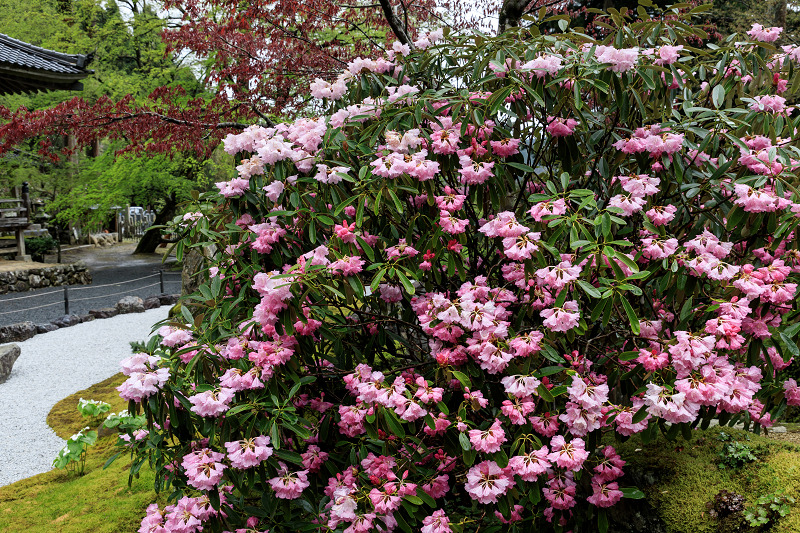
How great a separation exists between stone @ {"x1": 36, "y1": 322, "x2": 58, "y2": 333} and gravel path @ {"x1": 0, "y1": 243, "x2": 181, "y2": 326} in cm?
70

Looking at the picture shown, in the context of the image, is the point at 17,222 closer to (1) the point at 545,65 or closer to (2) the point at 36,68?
(2) the point at 36,68

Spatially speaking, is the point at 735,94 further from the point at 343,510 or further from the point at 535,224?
the point at 343,510

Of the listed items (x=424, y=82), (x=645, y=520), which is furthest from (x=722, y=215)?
(x=424, y=82)

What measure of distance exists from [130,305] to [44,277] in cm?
451

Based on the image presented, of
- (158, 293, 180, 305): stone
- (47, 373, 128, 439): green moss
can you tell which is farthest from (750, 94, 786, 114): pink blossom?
(158, 293, 180, 305): stone

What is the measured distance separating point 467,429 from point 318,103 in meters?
4.95

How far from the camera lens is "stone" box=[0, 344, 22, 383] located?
22.2 feet

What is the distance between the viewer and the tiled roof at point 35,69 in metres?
5.65

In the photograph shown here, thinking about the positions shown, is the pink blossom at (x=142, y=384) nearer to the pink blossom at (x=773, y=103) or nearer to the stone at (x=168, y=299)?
the pink blossom at (x=773, y=103)

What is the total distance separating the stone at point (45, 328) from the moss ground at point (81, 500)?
17.3 ft

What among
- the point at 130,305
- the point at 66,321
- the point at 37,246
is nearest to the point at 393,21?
the point at 66,321

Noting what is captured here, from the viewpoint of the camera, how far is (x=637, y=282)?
2.09 meters

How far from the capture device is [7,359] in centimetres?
685

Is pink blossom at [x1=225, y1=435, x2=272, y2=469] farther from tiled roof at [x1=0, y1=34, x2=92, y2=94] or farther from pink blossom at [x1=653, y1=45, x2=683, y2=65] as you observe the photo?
tiled roof at [x1=0, y1=34, x2=92, y2=94]
